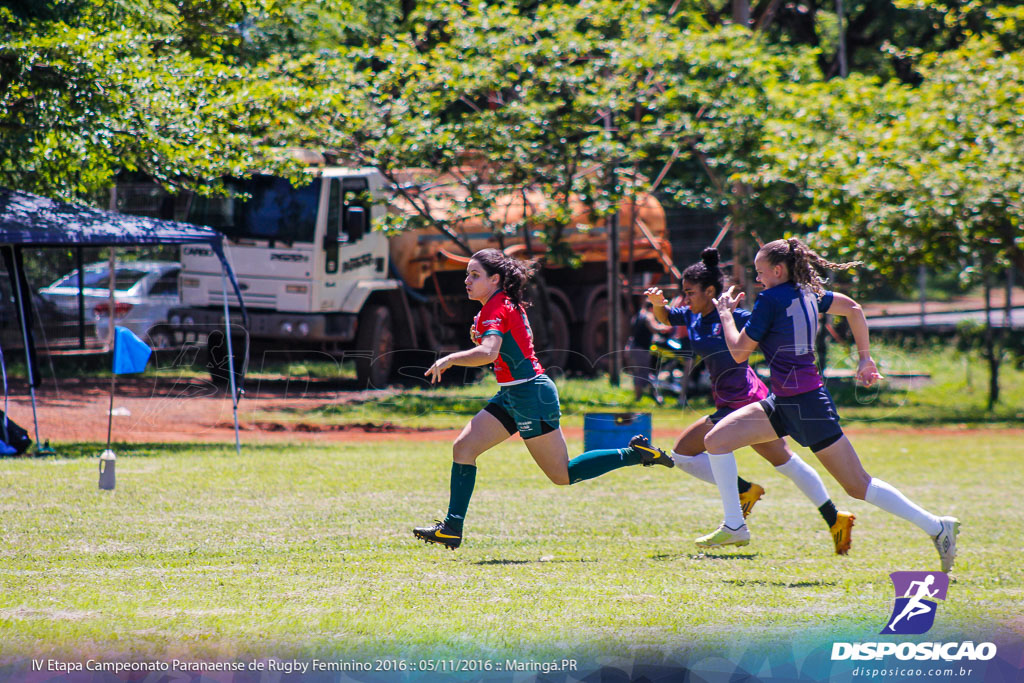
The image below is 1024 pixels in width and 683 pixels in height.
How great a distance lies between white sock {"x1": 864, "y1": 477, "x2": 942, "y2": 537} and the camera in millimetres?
6793

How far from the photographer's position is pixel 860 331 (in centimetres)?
660

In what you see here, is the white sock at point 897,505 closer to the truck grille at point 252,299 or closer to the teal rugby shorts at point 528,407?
the teal rugby shorts at point 528,407

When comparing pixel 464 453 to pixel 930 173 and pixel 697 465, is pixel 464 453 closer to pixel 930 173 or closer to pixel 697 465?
pixel 697 465

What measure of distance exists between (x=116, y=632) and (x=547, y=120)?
1441 centimetres

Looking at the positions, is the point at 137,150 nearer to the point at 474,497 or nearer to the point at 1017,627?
the point at 474,497

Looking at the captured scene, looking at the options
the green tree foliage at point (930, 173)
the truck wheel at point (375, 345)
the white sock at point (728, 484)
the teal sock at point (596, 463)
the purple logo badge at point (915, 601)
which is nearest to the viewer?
the purple logo badge at point (915, 601)

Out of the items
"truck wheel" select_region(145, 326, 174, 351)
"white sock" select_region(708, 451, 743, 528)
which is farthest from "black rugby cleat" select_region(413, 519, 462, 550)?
"truck wheel" select_region(145, 326, 174, 351)

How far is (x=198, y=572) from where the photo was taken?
6656 mm

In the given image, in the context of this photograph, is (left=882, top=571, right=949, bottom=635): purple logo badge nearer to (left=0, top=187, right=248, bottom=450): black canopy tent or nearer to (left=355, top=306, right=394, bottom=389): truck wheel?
(left=0, top=187, right=248, bottom=450): black canopy tent

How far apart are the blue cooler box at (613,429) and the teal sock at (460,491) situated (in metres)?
1.44

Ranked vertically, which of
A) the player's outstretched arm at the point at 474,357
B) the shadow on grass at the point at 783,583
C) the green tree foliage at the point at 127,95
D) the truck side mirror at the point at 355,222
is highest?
the green tree foliage at the point at 127,95

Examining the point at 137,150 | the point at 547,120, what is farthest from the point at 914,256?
the point at 137,150

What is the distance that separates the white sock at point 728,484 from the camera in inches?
289

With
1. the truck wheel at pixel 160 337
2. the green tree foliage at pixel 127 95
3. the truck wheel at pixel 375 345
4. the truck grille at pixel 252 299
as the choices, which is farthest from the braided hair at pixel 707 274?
the truck wheel at pixel 160 337
